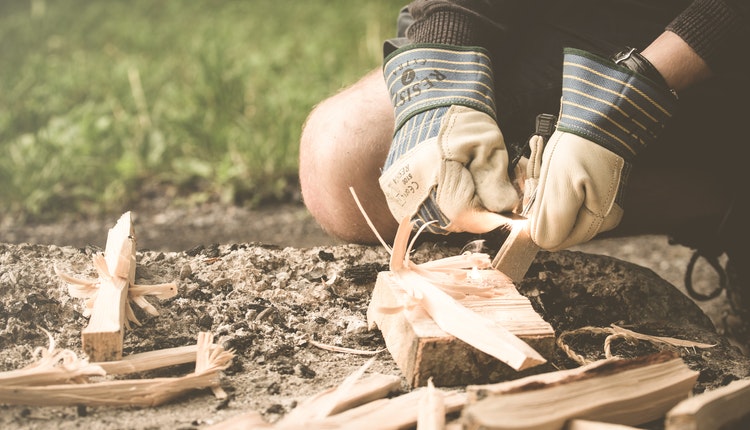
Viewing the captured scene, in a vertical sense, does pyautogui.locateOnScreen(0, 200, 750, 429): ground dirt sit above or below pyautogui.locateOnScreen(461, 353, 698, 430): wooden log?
below

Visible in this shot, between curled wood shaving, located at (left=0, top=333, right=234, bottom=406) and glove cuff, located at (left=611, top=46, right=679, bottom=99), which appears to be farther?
glove cuff, located at (left=611, top=46, right=679, bottom=99)

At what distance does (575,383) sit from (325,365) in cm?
58

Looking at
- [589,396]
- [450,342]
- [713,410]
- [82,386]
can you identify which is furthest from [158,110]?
[713,410]

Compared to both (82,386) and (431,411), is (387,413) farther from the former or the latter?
(82,386)

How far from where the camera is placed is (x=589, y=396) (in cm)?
136

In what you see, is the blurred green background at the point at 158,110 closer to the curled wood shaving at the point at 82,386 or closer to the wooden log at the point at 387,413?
the curled wood shaving at the point at 82,386

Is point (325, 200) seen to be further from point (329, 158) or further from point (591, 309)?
point (591, 309)

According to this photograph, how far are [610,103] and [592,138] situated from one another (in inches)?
3.7

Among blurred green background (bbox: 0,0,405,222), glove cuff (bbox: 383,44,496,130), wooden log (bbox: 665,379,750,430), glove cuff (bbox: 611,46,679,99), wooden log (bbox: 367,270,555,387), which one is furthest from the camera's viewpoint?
blurred green background (bbox: 0,0,405,222)

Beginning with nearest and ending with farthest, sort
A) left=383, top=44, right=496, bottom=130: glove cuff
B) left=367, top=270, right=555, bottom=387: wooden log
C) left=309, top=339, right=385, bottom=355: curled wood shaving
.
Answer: left=367, top=270, right=555, bottom=387: wooden log
left=309, top=339, right=385, bottom=355: curled wood shaving
left=383, top=44, right=496, bottom=130: glove cuff

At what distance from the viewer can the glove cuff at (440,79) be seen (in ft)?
6.40

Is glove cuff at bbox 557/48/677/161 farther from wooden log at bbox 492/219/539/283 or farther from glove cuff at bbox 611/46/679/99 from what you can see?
wooden log at bbox 492/219/539/283

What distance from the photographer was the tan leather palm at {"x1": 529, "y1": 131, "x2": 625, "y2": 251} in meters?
1.76

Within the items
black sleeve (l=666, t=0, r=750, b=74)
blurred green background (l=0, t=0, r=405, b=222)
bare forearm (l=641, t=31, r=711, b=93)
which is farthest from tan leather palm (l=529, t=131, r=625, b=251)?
blurred green background (l=0, t=0, r=405, b=222)
